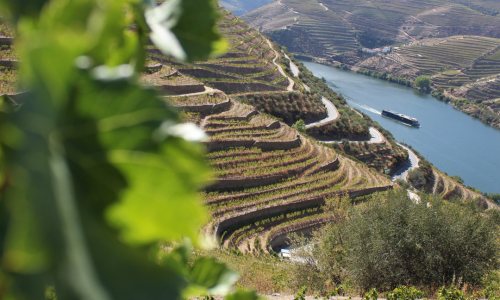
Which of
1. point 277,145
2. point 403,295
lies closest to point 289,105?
point 277,145

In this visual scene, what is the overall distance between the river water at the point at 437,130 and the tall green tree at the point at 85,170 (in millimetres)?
37181

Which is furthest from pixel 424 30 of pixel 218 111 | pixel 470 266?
pixel 470 266

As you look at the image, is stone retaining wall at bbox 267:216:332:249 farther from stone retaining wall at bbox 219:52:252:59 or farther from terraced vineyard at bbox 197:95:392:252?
stone retaining wall at bbox 219:52:252:59

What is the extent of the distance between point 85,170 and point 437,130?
46134mm

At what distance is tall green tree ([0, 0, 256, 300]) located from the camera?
332 mm

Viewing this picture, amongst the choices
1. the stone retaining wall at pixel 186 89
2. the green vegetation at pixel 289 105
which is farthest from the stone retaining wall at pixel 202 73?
the stone retaining wall at pixel 186 89

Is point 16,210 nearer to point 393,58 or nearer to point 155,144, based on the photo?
point 155,144

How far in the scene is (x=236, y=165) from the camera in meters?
14.5

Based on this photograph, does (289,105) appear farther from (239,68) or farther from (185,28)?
(185,28)

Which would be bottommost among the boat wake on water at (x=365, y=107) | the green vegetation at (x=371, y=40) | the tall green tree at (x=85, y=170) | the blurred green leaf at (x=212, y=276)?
the boat wake on water at (x=365, y=107)

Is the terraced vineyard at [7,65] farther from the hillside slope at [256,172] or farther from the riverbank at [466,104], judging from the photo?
the riverbank at [466,104]

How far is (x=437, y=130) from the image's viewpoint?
40250 millimetres

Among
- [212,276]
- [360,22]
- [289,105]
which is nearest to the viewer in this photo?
[212,276]

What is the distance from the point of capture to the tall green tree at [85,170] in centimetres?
33
